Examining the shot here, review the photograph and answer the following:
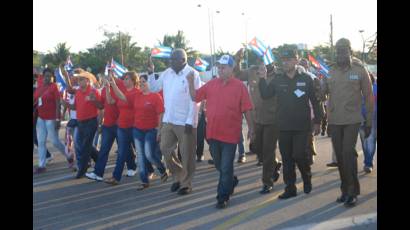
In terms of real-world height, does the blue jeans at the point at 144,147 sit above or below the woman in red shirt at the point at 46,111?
below

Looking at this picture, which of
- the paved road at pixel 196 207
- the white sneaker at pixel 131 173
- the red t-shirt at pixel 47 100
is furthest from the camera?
the red t-shirt at pixel 47 100

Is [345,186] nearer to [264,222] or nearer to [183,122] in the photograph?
[264,222]

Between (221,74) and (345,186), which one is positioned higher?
(221,74)

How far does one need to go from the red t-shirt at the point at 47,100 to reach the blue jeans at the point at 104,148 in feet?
5.29

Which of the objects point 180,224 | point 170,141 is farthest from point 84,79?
point 180,224

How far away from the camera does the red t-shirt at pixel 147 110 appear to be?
8070mm

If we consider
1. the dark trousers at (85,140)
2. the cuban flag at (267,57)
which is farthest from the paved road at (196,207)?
the cuban flag at (267,57)

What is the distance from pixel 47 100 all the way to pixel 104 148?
73.5 inches

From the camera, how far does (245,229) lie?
5785 mm

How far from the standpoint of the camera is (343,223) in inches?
231

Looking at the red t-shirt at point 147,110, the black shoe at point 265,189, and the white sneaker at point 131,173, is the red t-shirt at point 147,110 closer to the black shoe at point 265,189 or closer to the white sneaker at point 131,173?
the white sneaker at point 131,173

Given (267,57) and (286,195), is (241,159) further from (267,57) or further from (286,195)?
(286,195)

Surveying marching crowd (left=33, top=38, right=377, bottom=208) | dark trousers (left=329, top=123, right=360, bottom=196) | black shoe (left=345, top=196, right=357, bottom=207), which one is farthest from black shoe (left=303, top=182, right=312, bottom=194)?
black shoe (left=345, top=196, right=357, bottom=207)
